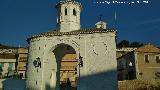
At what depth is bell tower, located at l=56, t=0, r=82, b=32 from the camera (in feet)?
115

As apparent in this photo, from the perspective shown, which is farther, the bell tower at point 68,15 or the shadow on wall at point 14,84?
the shadow on wall at point 14,84

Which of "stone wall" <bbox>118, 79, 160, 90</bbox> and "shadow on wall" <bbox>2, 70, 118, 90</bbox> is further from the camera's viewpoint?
"stone wall" <bbox>118, 79, 160, 90</bbox>

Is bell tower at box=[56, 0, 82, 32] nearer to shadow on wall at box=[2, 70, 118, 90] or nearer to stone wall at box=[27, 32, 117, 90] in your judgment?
stone wall at box=[27, 32, 117, 90]

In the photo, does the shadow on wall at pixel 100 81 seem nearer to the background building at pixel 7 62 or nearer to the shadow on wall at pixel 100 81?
the shadow on wall at pixel 100 81

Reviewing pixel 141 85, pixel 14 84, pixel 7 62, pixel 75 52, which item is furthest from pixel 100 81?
pixel 7 62

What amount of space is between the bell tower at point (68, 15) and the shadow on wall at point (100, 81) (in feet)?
24.1

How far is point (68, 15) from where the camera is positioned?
3522 centimetres

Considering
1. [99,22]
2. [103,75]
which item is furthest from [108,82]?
[99,22]

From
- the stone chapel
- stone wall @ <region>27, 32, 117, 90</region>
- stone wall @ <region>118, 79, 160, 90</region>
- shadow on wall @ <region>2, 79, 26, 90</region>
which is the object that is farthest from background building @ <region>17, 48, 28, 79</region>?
stone wall @ <region>118, 79, 160, 90</region>

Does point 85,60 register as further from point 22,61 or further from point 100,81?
point 22,61

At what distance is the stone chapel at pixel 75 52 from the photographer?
29.7m

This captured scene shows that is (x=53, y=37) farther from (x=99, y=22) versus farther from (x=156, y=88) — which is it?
(x=99, y=22)

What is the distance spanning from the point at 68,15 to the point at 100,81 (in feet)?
31.9

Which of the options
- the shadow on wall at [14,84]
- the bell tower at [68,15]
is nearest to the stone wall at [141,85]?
the bell tower at [68,15]
